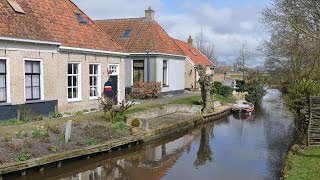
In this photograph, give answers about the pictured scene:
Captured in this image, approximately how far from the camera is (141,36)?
28.0m

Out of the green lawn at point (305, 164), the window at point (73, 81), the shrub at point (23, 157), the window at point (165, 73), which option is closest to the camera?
the green lawn at point (305, 164)

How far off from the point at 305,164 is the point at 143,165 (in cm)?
513

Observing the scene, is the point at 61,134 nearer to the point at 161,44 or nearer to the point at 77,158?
the point at 77,158

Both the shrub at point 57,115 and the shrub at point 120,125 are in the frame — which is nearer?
the shrub at point 120,125

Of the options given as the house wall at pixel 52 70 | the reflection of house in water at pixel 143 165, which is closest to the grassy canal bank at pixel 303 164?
the reflection of house in water at pixel 143 165

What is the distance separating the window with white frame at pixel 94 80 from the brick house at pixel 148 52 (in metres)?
7.19

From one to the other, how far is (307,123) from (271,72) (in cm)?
1422

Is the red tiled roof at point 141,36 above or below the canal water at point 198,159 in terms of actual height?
above

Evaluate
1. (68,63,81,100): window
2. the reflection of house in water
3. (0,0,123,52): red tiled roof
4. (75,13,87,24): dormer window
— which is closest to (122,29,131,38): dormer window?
(0,0,123,52): red tiled roof

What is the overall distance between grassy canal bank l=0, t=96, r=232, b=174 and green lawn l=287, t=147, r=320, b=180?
245 inches

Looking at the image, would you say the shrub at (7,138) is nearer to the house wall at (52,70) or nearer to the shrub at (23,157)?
the shrub at (23,157)

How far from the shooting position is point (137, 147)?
1469 cm

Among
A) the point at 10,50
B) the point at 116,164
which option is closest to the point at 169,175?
the point at 116,164

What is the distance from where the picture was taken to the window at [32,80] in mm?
15312
